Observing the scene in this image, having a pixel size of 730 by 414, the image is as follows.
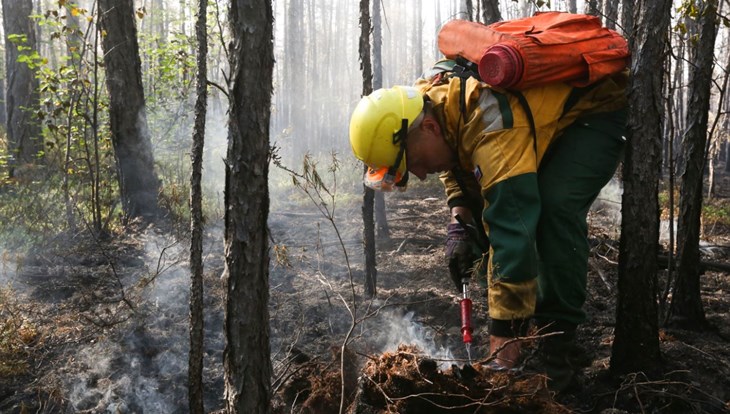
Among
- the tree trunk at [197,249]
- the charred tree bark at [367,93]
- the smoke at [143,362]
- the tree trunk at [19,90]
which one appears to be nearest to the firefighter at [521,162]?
the tree trunk at [197,249]

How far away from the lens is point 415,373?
1917 millimetres

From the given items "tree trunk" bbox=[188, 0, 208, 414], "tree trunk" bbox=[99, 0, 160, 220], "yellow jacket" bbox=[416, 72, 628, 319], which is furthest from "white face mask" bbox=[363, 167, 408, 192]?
"tree trunk" bbox=[99, 0, 160, 220]

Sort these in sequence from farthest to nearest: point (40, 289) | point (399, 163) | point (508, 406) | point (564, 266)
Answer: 1. point (40, 289)
2. point (399, 163)
3. point (564, 266)
4. point (508, 406)

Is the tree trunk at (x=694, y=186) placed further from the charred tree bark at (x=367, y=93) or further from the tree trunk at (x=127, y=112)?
the tree trunk at (x=127, y=112)

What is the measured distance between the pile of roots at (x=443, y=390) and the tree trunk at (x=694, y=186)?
192 cm

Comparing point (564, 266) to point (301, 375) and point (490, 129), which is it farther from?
point (301, 375)

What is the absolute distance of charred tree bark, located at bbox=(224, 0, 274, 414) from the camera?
2043 mm

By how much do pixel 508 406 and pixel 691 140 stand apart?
2.36 metres

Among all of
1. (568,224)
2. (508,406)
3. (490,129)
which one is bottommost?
(508,406)

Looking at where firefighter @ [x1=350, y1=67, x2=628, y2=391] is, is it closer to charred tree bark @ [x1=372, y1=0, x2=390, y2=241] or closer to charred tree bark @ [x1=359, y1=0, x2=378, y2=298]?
charred tree bark @ [x1=359, y1=0, x2=378, y2=298]

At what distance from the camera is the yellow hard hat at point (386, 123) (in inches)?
104

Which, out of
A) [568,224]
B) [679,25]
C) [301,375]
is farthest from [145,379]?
[679,25]

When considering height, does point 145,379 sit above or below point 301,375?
below

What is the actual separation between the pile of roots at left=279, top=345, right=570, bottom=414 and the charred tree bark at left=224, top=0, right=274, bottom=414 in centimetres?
50
